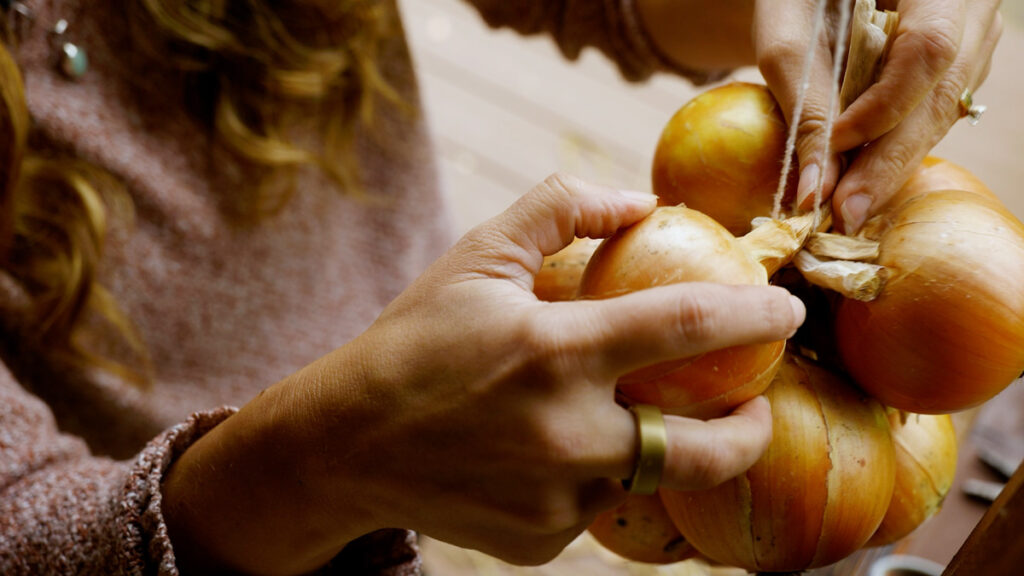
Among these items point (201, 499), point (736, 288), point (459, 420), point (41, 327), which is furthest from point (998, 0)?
point (41, 327)

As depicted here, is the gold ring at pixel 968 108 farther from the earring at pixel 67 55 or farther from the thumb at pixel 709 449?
the earring at pixel 67 55

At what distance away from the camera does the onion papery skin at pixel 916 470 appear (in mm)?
460

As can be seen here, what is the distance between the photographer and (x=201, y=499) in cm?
49

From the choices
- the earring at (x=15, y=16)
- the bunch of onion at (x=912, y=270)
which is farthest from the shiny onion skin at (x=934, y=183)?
the earring at (x=15, y=16)

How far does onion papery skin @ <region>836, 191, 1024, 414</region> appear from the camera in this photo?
15.2 inches

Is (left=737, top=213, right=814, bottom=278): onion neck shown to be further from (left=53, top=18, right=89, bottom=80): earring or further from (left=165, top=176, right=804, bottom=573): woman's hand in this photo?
(left=53, top=18, right=89, bottom=80): earring

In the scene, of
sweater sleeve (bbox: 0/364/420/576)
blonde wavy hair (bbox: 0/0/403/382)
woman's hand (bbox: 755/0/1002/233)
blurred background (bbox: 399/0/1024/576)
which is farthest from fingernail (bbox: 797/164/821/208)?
blurred background (bbox: 399/0/1024/576)

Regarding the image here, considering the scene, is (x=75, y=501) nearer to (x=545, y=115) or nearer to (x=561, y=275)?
(x=561, y=275)

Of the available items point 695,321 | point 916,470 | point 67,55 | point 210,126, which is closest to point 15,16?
point 67,55

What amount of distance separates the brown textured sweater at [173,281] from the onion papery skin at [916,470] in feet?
1.08

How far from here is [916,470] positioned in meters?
0.46

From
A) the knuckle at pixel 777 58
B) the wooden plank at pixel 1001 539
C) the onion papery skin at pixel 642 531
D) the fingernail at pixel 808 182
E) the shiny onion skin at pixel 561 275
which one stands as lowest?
the onion papery skin at pixel 642 531

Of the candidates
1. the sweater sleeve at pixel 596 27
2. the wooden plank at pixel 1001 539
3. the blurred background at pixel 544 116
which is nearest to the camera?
the wooden plank at pixel 1001 539

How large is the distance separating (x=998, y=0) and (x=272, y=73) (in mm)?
654
